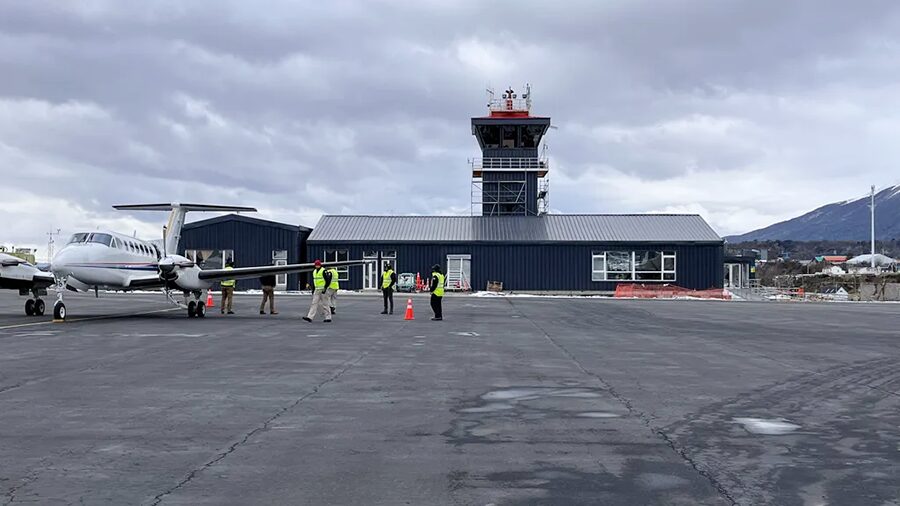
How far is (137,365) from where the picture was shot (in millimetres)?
12875

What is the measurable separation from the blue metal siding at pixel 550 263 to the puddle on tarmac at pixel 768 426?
155ft

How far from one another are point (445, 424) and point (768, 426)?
3.27 meters

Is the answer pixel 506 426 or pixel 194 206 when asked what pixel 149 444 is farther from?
pixel 194 206

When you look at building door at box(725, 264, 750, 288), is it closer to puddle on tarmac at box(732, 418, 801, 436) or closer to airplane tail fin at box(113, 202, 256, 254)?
airplane tail fin at box(113, 202, 256, 254)

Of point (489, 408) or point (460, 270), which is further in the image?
point (460, 270)

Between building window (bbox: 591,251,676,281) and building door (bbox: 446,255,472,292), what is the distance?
8.87 meters

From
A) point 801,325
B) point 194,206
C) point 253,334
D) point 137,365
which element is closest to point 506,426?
point 137,365

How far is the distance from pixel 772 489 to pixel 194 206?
29.2 m

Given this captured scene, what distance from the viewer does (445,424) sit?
313 inches

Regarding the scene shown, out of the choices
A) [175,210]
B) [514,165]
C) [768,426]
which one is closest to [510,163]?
[514,165]

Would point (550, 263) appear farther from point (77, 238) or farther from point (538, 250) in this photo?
point (77, 238)

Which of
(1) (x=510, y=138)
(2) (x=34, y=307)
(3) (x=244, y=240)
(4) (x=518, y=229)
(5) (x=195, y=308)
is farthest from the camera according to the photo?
(1) (x=510, y=138)

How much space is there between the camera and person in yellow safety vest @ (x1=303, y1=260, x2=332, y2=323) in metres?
24.6

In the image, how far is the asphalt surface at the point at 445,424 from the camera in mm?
5547
